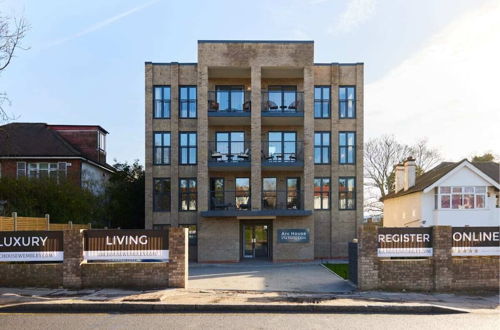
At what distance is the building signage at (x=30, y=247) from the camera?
37.5 ft

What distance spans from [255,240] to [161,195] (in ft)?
21.6

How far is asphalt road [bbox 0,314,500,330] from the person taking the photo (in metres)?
7.71

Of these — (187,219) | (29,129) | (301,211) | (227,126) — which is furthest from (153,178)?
(29,129)

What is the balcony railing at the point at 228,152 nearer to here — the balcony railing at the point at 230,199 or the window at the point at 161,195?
the balcony railing at the point at 230,199

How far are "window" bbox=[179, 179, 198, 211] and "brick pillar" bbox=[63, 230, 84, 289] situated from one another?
12011 millimetres

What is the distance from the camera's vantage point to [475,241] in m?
11.9

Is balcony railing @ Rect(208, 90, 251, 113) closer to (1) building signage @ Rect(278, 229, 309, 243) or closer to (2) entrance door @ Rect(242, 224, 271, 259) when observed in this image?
(2) entrance door @ Rect(242, 224, 271, 259)

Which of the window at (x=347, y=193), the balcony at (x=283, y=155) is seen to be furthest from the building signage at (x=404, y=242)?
the window at (x=347, y=193)

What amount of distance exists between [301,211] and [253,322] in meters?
14.1

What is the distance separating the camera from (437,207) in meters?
23.6

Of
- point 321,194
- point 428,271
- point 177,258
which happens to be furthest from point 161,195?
point 428,271

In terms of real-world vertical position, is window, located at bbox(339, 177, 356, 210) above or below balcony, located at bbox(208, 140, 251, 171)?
below

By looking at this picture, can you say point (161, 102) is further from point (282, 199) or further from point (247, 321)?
point (247, 321)

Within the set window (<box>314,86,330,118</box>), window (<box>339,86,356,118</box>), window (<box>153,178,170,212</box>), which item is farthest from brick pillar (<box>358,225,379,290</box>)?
window (<box>153,178,170,212</box>)
